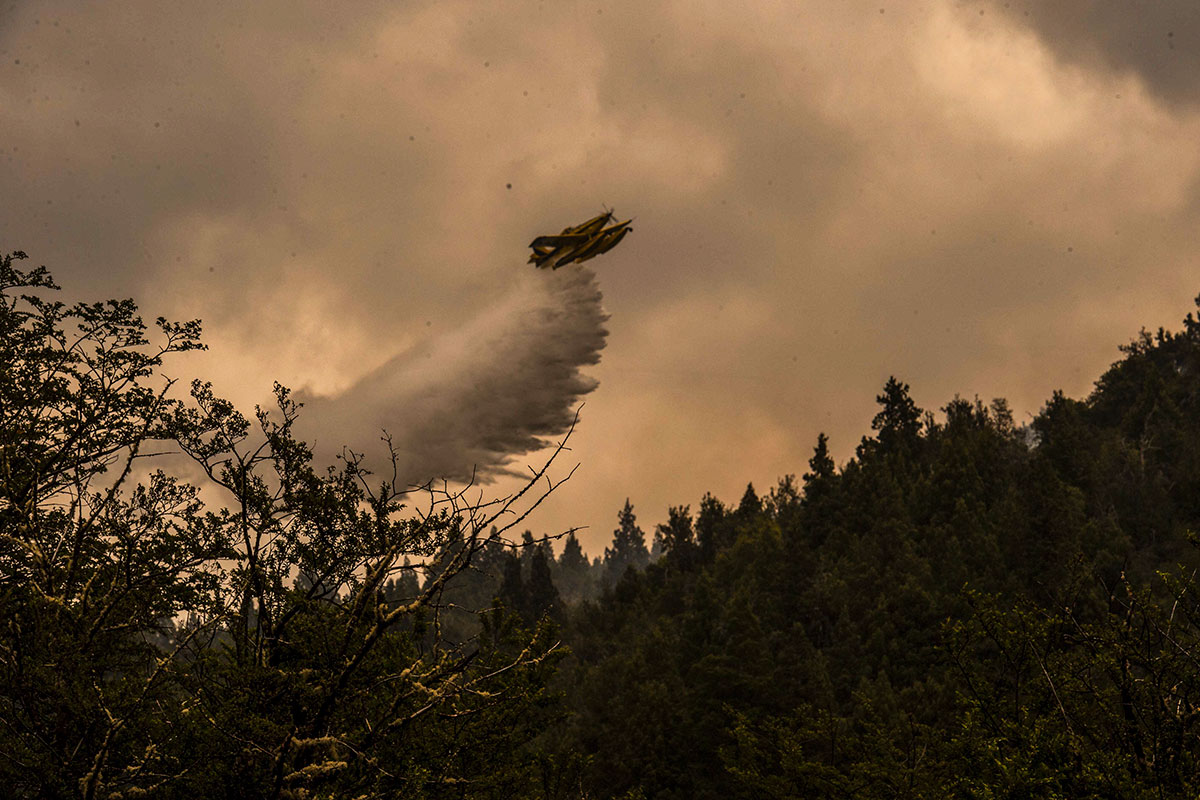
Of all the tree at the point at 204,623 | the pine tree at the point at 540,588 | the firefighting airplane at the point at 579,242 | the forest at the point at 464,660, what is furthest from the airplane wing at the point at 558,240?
the pine tree at the point at 540,588

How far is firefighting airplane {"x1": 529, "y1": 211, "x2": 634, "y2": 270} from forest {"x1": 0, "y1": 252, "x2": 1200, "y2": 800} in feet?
76.6

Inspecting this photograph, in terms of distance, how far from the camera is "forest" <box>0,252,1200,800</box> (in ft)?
32.0

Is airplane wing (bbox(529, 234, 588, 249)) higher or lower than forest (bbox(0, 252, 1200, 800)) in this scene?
higher

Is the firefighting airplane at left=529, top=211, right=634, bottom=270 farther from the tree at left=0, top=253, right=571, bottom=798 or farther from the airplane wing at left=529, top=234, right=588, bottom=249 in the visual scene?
the tree at left=0, top=253, right=571, bottom=798

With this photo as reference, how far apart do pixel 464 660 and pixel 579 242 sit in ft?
148

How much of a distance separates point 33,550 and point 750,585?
243 ft

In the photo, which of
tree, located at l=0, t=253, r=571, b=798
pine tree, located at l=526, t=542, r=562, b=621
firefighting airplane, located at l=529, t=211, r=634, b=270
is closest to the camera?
tree, located at l=0, t=253, r=571, b=798

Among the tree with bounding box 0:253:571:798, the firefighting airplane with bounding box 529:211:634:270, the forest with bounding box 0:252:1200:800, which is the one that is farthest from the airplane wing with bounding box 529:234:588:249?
the tree with bounding box 0:253:571:798

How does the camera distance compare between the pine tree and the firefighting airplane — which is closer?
the firefighting airplane

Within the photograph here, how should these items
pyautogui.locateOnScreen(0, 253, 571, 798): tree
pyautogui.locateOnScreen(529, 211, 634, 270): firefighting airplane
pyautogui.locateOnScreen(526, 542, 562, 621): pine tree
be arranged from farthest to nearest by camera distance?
pyautogui.locateOnScreen(526, 542, 562, 621): pine tree
pyautogui.locateOnScreen(529, 211, 634, 270): firefighting airplane
pyautogui.locateOnScreen(0, 253, 571, 798): tree

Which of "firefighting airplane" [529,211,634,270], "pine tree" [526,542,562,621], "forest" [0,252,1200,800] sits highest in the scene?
"firefighting airplane" [529,211,634,270]

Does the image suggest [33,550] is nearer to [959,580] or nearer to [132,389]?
[132,389]

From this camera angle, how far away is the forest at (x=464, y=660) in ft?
32.0

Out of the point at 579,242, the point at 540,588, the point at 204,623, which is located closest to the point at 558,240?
the point at 579,242
